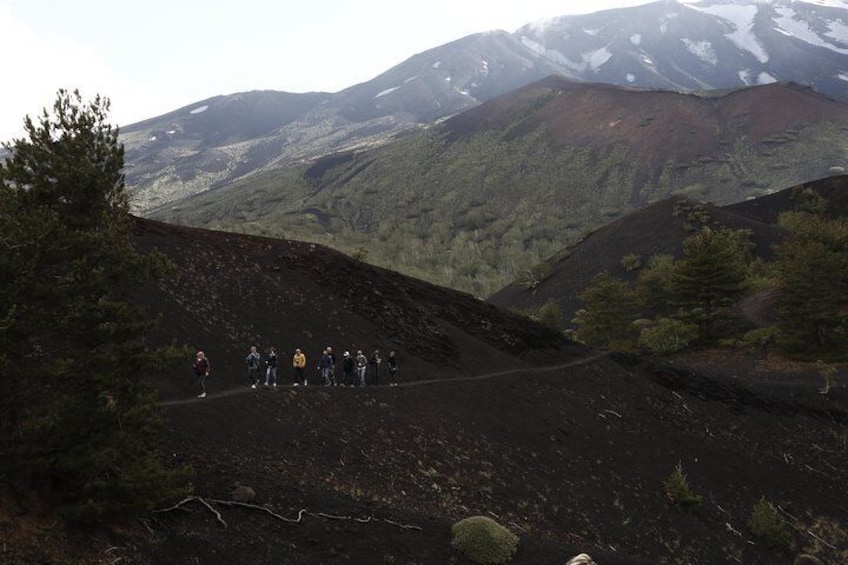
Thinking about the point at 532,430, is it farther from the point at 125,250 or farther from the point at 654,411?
the point at 125,250

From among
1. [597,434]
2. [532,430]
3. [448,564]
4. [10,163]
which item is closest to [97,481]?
[10,163]

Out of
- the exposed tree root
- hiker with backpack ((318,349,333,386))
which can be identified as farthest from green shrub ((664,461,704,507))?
hiker with backpack ((318,349,333,386))

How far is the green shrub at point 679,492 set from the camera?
2606 centimetres

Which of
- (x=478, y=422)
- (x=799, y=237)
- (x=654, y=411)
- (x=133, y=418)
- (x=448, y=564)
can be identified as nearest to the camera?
(x=133, y=418)

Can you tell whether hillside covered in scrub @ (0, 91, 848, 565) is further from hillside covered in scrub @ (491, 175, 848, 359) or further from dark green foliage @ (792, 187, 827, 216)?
dark green foliage @ (792, 187, 827, 216)

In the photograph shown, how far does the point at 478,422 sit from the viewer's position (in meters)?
27.3

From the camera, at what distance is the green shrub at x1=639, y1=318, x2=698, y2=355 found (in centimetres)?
5378

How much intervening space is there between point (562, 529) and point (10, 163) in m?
19.8

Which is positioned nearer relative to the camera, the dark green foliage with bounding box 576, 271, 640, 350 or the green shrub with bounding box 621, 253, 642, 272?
the dark green foliage with bounding box 576, 271, 640, 350

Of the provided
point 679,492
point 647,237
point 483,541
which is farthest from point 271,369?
point 647,237

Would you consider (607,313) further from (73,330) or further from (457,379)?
(73,330)

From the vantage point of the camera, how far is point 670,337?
5441cm

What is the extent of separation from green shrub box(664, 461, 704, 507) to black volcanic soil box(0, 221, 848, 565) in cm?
40

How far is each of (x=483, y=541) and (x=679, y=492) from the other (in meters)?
13.3
